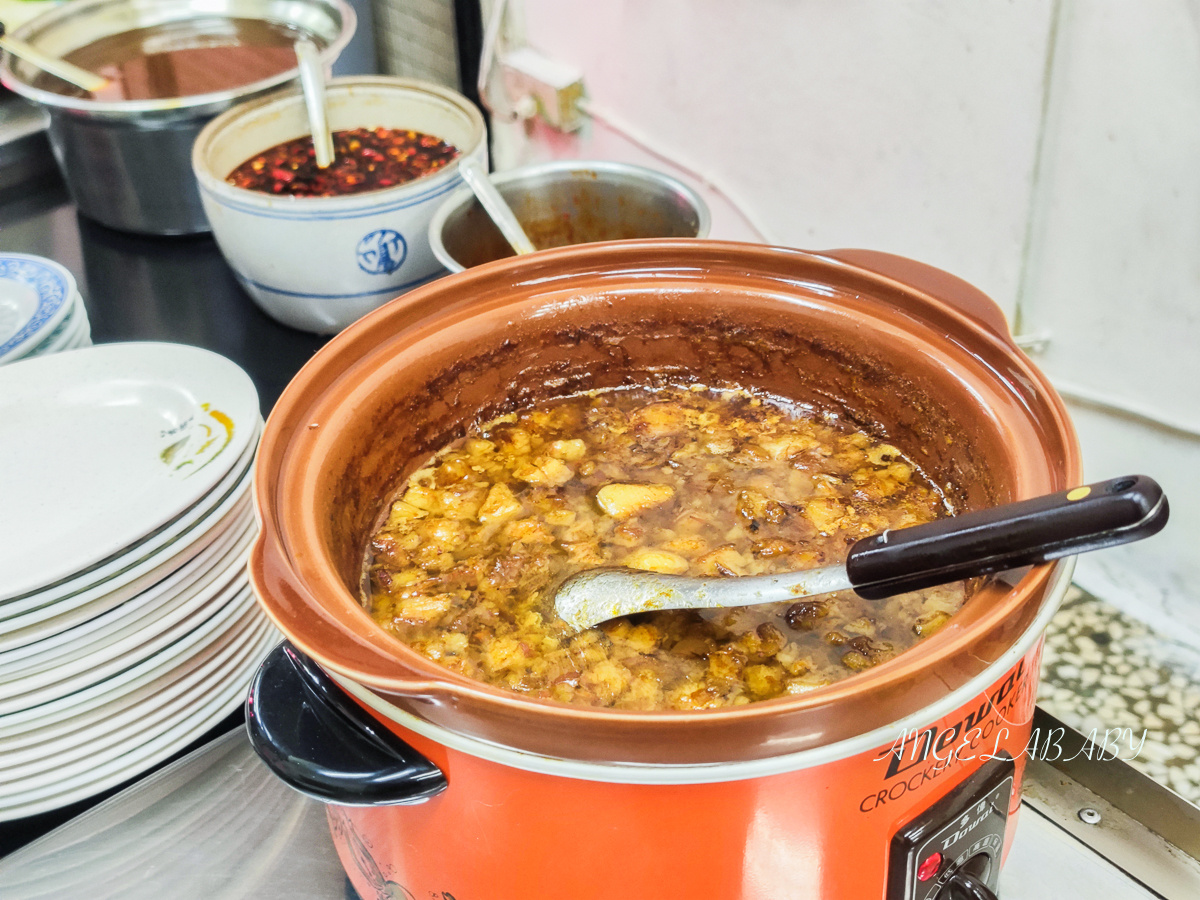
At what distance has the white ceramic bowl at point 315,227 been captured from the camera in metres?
1.63

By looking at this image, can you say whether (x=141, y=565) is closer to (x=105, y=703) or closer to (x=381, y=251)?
(x=105, y=703)

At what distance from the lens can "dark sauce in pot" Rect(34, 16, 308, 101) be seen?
6.86 ft

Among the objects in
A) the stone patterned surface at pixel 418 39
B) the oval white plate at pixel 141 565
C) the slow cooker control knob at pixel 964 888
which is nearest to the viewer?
the slow cooker control knob at pixel 964 888

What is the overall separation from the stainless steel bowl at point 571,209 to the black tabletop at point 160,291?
45 centimetres

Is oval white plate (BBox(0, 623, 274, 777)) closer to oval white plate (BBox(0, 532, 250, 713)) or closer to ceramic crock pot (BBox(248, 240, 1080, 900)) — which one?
oval white plate (BBox(0, 532, 250, 713))

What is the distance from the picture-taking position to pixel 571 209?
179 cm

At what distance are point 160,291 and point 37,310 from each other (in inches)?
18.6

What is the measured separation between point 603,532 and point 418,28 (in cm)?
206

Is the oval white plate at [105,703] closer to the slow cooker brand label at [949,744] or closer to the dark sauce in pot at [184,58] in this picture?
the slow cooker brand label at [949,744]

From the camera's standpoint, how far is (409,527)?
3.80 feet

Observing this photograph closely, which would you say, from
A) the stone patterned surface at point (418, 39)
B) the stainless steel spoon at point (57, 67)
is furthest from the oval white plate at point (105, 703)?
the stone patterned surface at point (418, 39)

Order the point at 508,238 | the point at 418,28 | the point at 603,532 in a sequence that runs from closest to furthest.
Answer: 1. the point at 603,532
2. the point at 508,238
3. the point at 418,28

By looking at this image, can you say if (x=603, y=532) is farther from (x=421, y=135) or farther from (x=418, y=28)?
(x=418, y=28)

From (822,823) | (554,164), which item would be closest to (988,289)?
(554,164)
